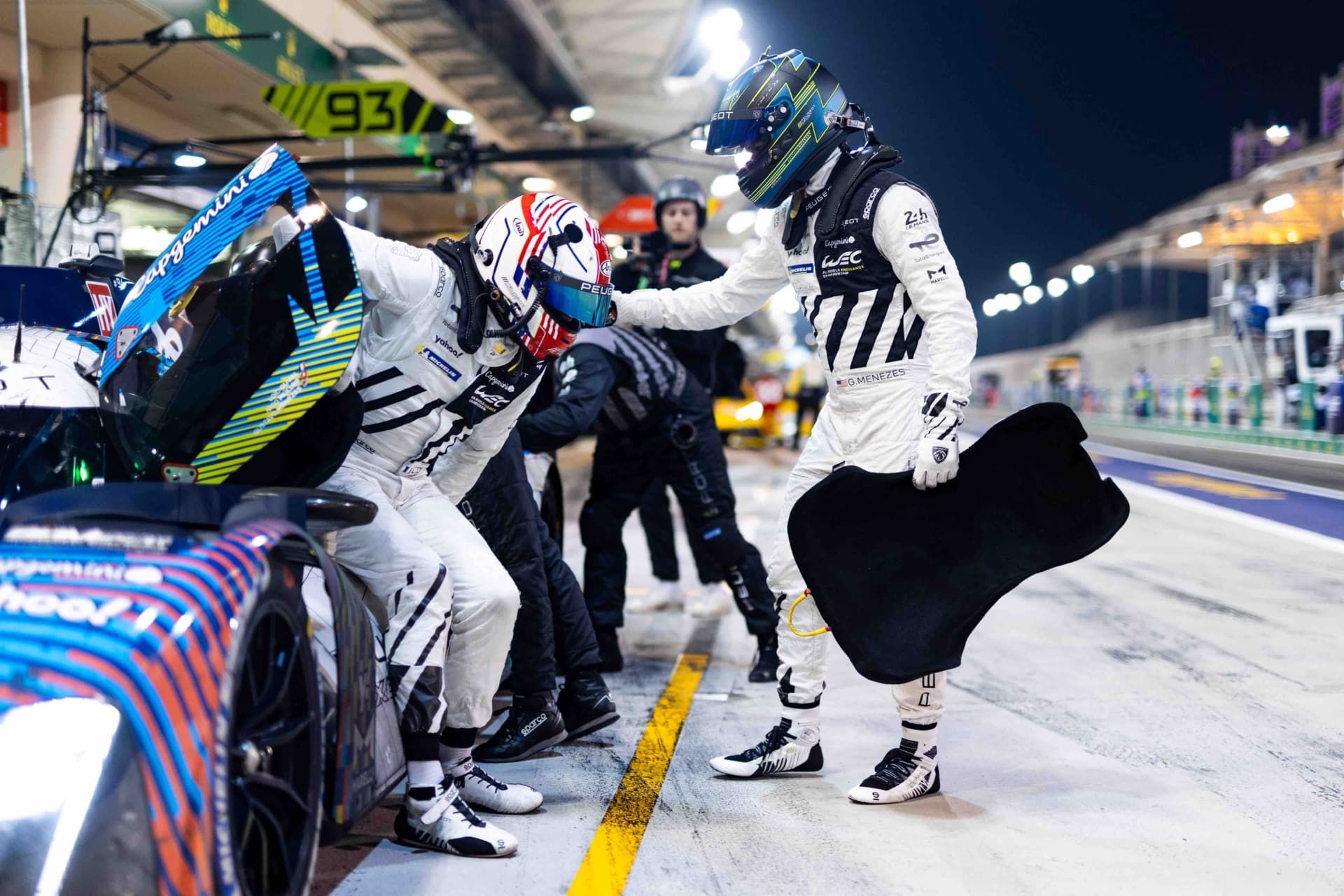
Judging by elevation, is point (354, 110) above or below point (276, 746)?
above

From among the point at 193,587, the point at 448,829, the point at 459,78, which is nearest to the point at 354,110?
the point at 448,829

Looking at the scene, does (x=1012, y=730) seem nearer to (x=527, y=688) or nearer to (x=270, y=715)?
(x=527, y=688)

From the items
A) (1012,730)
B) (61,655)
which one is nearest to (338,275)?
(61,655)

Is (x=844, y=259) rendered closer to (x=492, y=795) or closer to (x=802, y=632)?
(x=802, y=632)

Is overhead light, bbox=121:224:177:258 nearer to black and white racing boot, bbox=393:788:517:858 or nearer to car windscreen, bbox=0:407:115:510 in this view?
car windscreen, bbox=0:407:115:510

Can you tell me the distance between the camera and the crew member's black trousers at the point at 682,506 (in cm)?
559

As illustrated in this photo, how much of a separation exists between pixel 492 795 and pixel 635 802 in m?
0.44

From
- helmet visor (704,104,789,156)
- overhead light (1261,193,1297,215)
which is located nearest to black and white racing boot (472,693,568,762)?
helmet visor (704,104,789,156)

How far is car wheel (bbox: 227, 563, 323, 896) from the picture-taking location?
6.81 ft

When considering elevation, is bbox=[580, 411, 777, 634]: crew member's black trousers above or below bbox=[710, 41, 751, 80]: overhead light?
below

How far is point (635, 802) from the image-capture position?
11.8ft

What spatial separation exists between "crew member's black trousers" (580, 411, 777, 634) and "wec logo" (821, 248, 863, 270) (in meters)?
1.78

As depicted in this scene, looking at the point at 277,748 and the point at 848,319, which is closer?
the point at 277,748

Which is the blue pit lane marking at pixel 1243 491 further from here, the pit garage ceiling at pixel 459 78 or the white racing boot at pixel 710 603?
the pit garage ceiling at pixel 459 78
